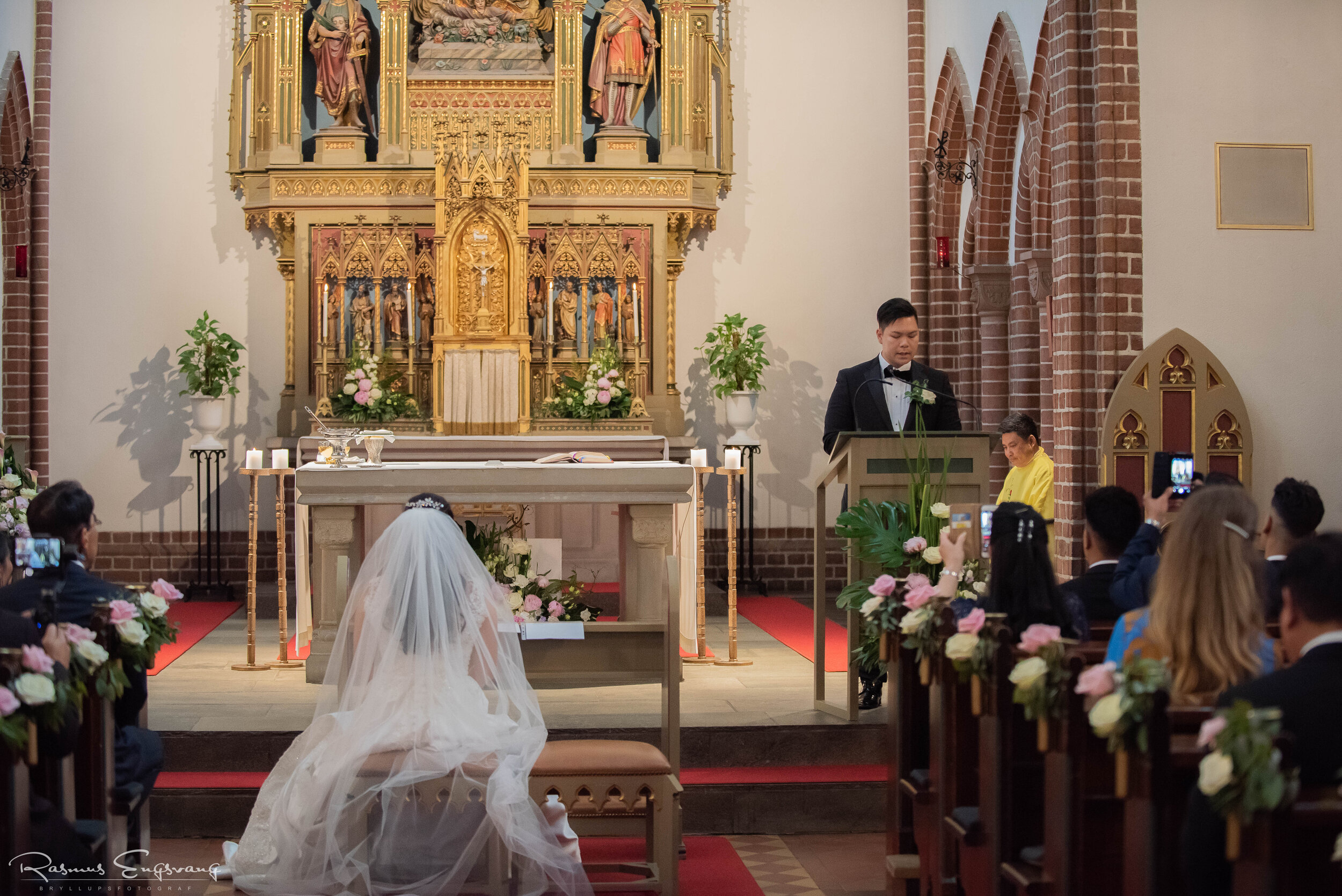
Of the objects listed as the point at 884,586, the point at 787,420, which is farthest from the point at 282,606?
the point at 787,420

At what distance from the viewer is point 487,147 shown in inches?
429

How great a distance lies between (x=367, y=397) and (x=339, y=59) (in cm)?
297

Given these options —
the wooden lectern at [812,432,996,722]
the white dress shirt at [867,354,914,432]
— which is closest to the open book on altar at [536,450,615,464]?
the white dress shirt at [867,354,914,432]

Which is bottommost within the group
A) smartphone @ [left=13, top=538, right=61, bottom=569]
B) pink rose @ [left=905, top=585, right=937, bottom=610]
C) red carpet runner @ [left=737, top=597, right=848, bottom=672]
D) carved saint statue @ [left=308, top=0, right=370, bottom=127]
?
red carpet runner @ [left=737, top=597, right=848, bottom=672]

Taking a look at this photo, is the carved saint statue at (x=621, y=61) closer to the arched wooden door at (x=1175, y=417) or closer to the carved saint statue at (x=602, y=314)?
the carved saint statue at (x=602, y=314)

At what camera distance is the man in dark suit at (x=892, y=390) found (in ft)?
20.3

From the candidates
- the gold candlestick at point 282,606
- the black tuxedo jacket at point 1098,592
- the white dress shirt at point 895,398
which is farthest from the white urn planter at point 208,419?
the black tuxedo jacket at point 1098,592

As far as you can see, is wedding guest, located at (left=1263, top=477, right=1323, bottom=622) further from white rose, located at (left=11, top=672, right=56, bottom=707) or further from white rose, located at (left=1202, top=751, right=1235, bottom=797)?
white rose, located at (left=11, top=672, right=56, bottom=707)

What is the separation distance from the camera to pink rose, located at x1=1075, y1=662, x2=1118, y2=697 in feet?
9.03

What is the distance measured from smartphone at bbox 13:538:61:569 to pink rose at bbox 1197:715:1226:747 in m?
3.43

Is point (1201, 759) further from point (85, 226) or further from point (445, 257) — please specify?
point (85, 226)

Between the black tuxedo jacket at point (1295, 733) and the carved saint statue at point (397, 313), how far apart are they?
9288 mm

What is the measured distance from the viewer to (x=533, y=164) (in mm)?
11445

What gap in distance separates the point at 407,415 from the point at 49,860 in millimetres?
7768
